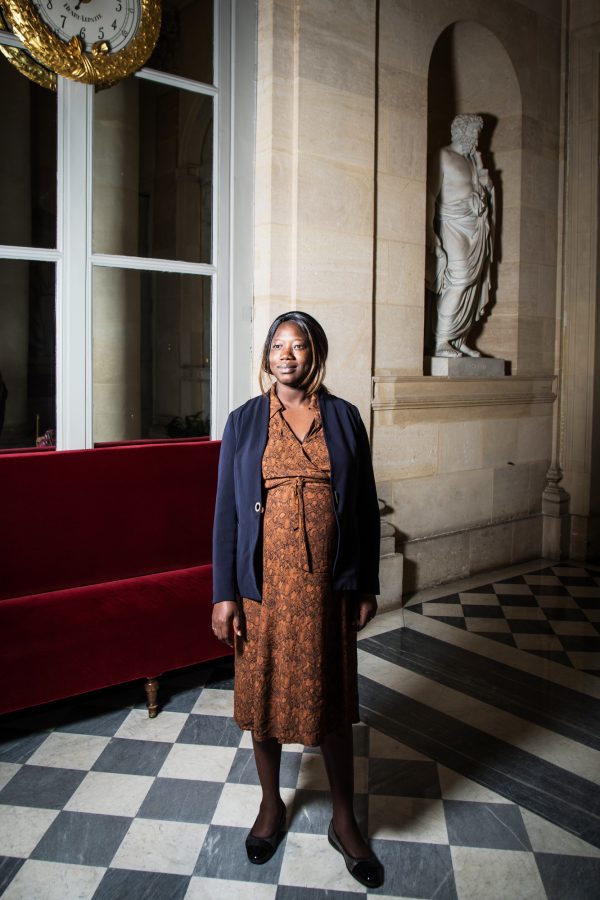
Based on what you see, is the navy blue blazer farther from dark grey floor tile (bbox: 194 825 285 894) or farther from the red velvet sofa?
the red velvet sofa

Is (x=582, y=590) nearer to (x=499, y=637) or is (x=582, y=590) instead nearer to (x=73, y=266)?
(x=499, y=637)

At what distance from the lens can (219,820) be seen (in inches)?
97.3

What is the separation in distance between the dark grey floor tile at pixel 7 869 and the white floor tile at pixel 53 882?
0.01 metres

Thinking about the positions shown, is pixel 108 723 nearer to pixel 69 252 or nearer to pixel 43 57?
pixel 69 252

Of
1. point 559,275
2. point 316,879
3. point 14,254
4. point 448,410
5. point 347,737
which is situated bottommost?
point 316,879

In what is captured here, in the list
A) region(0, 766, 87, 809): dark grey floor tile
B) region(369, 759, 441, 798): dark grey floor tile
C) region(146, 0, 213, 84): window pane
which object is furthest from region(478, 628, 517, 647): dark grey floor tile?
region(146, 0, 213, 84): window pane

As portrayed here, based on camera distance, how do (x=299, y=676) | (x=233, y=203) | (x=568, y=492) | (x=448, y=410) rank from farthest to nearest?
(x=568, y=492), (x=448, y=410), (x=233, y=203), (x=299, y=676)

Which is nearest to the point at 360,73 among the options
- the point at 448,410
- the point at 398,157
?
the point at 398,157

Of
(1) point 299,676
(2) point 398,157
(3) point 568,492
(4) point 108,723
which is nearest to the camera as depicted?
(1) point 299,676

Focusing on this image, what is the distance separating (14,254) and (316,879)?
2.92 meters

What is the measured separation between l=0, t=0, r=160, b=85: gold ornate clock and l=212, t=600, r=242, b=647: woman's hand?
2808mm

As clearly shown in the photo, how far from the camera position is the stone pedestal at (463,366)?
527 cm

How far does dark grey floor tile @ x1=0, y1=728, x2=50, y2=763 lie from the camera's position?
9.43ft

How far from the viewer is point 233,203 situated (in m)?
4.16
